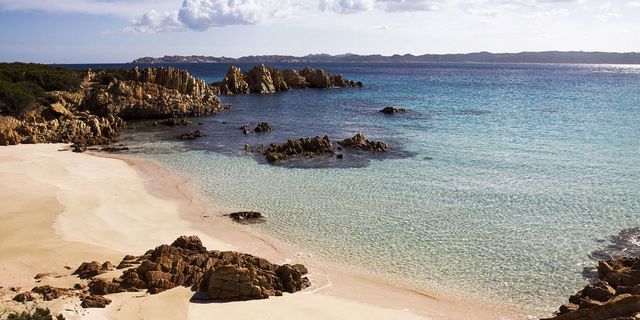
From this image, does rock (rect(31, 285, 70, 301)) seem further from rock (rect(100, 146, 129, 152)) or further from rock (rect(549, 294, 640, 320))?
rock (rect(100, 146, 129, 152))

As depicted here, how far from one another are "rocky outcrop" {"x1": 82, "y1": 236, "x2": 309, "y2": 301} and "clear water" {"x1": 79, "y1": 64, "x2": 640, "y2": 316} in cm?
348

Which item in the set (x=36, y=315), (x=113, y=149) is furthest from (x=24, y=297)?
(x=113, y=149)

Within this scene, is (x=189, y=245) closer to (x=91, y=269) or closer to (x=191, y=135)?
(x=91, y=269)

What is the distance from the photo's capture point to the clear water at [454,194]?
59.9 ft

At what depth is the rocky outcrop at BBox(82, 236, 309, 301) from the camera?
49.4 feet

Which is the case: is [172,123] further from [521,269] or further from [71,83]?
[521,269]

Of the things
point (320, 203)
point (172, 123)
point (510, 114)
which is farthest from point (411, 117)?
point (320, 203)

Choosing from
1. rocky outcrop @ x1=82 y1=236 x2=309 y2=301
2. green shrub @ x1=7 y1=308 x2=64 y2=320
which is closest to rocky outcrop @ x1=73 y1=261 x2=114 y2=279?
rocky outcrop @ x1=82 y1=236 x2=309 y2=301

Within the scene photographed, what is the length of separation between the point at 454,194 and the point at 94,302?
1816 centimetres

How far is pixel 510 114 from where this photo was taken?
196ft

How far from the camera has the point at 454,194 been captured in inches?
1049

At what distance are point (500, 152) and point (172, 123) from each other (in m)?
32.4

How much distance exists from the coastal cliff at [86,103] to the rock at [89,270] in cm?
2739

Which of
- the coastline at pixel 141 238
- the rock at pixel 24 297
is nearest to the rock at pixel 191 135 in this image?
the coastline at pixel 141 238
